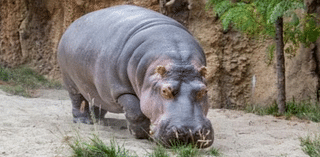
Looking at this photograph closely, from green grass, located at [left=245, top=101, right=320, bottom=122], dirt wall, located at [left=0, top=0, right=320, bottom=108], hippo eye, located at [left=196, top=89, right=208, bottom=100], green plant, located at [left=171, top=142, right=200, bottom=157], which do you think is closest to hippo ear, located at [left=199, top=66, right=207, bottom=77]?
hippo eye, located at [left=196, top=89, right=208, bottom=100]

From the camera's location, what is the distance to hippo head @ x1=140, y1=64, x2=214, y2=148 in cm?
278

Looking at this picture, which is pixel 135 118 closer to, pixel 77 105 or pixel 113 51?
pixel 113 51

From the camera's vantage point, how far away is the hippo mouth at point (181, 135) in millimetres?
2756

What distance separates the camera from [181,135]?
2.76 m

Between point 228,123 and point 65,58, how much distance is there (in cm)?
224

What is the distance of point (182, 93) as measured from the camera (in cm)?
295

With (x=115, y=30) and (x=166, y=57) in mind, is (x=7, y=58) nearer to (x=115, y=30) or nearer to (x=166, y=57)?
(x=115, y=30)

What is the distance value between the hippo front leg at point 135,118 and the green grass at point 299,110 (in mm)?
2389

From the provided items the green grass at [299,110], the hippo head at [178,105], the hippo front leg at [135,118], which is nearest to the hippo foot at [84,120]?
the hippo front leg at [135,118]

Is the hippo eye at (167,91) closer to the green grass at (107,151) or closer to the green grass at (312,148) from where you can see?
the green grass at (107,151)

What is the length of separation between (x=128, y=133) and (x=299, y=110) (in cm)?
264

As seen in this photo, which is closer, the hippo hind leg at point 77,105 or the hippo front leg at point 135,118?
the hippo front leg at point 135,118

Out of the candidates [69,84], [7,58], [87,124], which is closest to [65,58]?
[69,84]

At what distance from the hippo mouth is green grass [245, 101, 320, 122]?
257 cm
